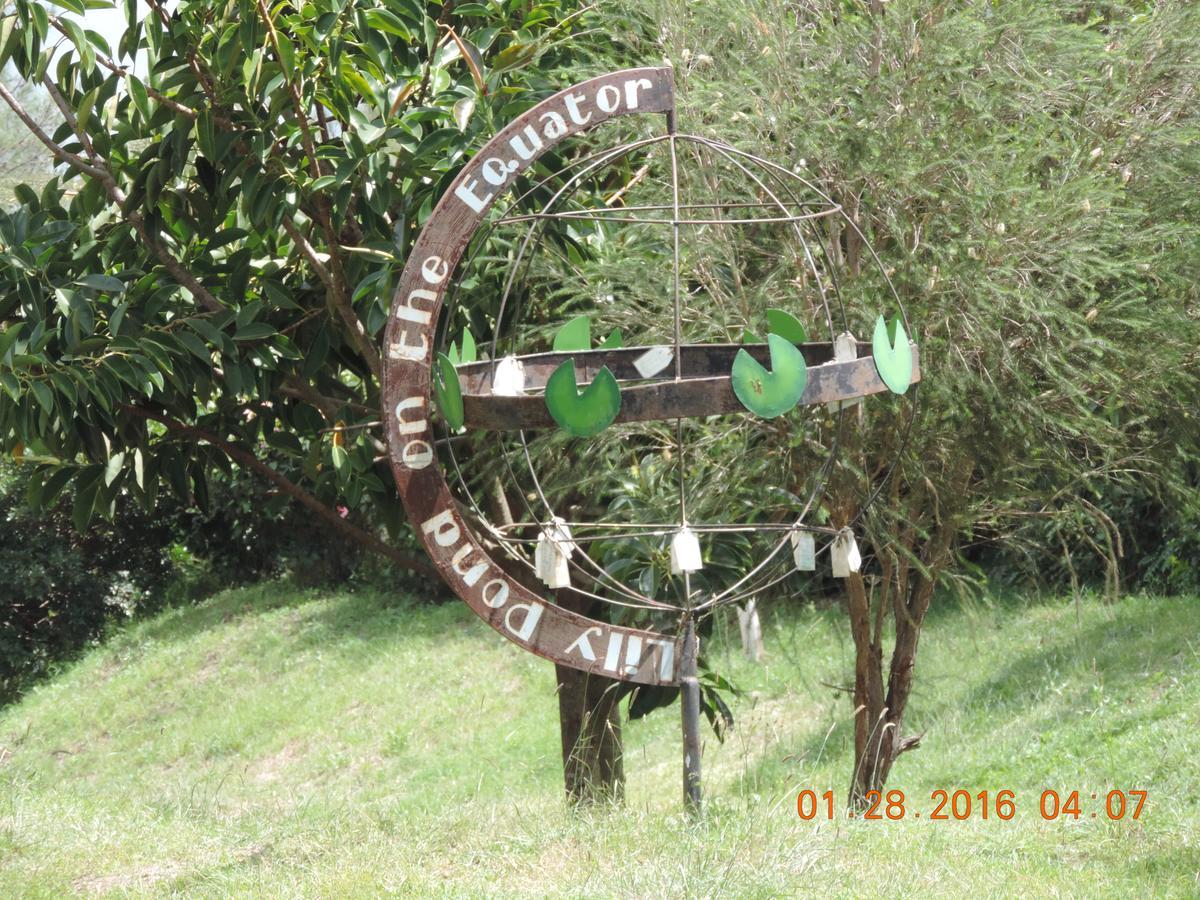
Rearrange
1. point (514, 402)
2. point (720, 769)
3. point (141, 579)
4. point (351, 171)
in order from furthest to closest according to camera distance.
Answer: point (141, 579)
point (720, 769)
point (351, 171)
point (514, 402)

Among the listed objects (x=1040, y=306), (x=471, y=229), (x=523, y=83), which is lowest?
(x=1040, y=306)

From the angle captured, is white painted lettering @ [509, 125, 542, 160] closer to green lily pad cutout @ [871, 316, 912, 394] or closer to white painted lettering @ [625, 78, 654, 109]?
white painted lettering @ [625, 78, 654, 109]

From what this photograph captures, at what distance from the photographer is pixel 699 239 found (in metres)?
4.32

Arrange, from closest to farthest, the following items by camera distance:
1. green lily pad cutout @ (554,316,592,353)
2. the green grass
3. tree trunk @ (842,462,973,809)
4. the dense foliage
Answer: the green grass < green lily pad cutout @ (554,316,592,353) < the dense foliage < tree trunk @ (842,462,973,809)

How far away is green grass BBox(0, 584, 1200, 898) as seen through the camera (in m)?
3.47

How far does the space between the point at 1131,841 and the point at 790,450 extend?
63.8 inches

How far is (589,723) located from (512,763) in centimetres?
379

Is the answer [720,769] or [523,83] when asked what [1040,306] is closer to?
[523,83]

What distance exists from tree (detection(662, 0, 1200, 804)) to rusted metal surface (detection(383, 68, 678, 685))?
1.09 metres

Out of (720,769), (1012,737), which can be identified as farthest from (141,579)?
(1012,737)

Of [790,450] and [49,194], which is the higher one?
[49,194]

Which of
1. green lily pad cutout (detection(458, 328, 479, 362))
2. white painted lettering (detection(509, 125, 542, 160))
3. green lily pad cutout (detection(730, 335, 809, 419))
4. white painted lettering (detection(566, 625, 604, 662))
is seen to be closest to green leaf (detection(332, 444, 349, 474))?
green lily pad cutout (detection(458, 328, 479, 362))

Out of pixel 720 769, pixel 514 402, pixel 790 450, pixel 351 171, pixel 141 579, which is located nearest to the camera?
pixel 514 402
